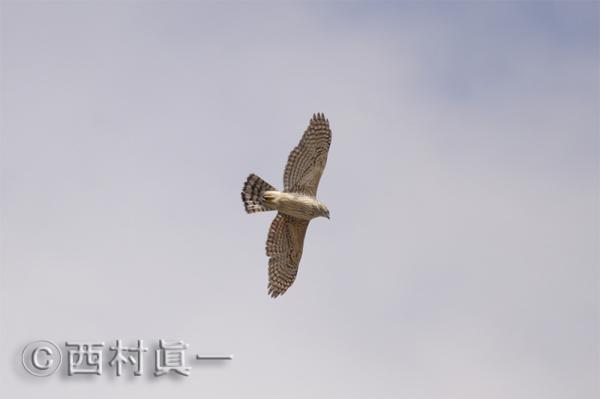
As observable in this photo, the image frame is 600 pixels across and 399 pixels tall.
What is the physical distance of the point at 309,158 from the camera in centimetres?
3269

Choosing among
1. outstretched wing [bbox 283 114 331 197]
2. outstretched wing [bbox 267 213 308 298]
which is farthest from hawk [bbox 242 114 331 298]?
outstretched wing [bbox 267 213 308 298]

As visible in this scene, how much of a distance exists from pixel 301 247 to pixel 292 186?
6.41ft

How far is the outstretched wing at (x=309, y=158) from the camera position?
107 feet

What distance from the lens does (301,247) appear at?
34062mm

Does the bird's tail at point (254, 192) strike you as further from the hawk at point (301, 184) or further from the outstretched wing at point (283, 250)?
the outstretched wing at point (283, 250)

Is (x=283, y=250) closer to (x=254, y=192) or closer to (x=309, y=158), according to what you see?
(x=254, y=192)

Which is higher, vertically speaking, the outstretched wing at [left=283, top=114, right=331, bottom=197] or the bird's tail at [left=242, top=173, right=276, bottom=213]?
the outstretched wing at [left=283, top=114, right=331, bottom=197]

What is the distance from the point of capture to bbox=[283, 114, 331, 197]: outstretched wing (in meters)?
32.6

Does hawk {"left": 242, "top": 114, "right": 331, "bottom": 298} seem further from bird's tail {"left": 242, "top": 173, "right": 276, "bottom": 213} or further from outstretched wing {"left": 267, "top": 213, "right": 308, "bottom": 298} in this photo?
outstretched wing {"left": 267, "top": 213, "right": 308, "bottom": 298}

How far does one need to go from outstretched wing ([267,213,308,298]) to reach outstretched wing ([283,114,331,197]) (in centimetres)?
115

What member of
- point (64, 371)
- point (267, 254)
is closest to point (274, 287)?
point (267, 254)

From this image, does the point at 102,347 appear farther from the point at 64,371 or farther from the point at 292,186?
the point at 292,186

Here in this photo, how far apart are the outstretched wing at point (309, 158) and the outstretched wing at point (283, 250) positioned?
3.77 ft

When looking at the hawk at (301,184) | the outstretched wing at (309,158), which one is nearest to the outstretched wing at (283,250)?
the hawk at (301,184)
